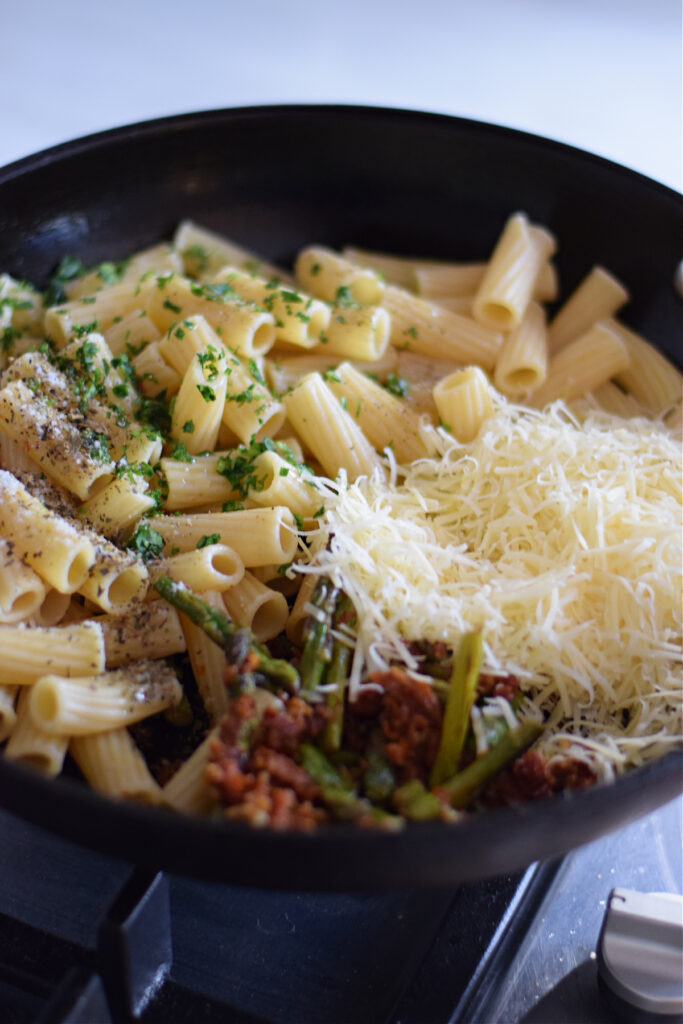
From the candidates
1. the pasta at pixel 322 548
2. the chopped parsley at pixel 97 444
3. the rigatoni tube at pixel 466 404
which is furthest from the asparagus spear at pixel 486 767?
the chopped parsley at pixel 97 444

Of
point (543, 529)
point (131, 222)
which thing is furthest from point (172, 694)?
point (131, 222)

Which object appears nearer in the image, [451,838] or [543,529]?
[451,838]

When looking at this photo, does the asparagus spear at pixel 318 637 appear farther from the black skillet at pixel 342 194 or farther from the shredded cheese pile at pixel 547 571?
the black skillet at pixel 342 194

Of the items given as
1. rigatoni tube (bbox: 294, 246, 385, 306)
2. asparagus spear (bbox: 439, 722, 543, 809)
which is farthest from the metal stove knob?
rigatoni tube (bbox: 294, 246, 385, 306)

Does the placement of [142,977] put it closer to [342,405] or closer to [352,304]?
[342,405]

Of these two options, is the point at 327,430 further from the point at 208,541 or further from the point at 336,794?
the point at 336,794

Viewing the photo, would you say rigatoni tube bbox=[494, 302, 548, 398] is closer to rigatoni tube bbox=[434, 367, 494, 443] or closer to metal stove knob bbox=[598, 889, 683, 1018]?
rigatoni tube bbox=[434, 367, 494, 443]
